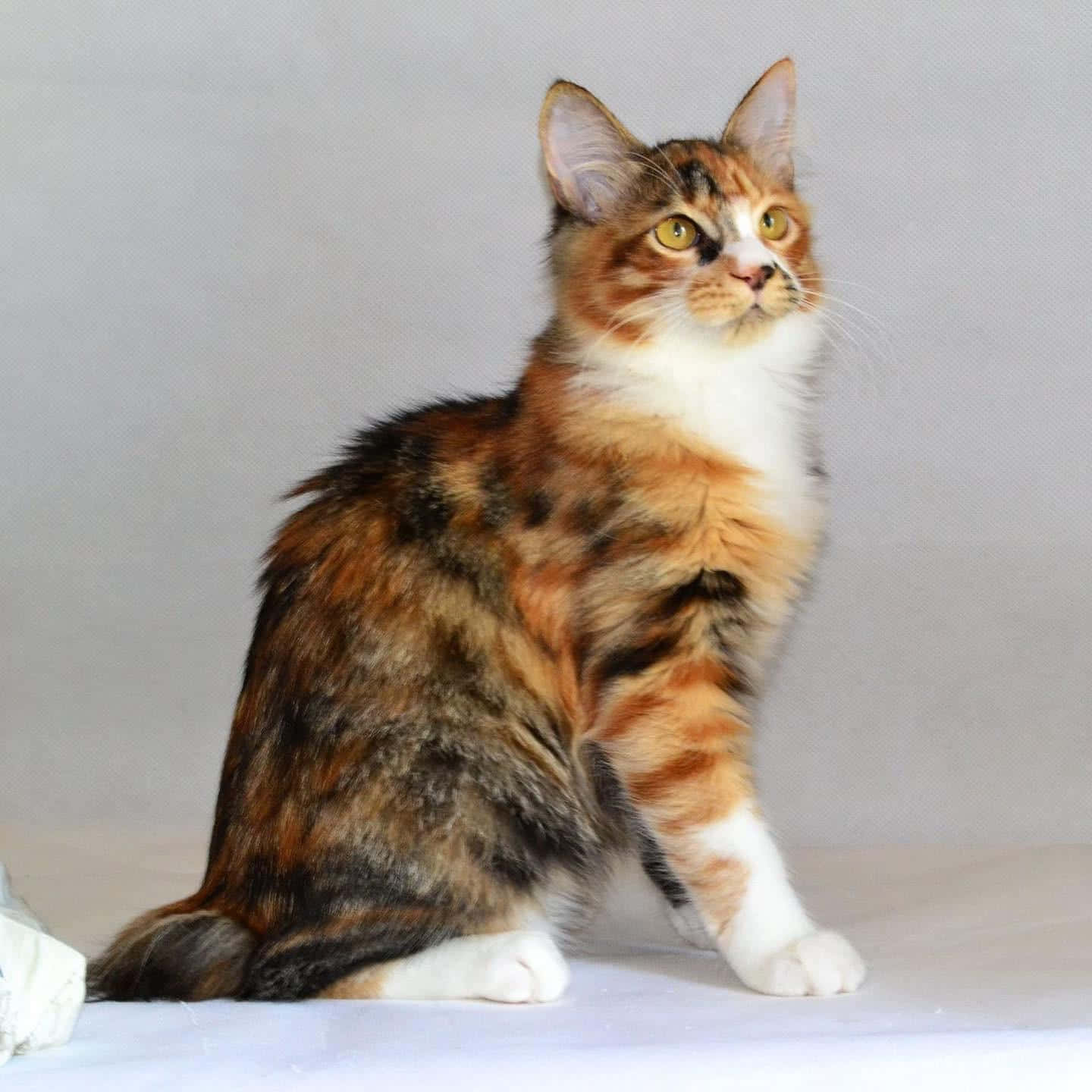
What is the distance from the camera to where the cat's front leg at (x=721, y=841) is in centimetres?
228

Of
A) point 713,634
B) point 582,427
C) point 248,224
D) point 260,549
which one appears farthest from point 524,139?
point 713,634

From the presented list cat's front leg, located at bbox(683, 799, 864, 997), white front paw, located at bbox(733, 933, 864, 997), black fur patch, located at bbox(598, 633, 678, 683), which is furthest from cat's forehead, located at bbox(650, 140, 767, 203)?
white front paw, located at bbox(733, 933, 864, 997)

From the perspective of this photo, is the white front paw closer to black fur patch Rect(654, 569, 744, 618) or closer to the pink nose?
black fur patch Rect(654, 569, 744, 618)

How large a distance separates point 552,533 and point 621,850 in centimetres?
52

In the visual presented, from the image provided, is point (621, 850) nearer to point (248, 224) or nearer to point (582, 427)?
point (582, 427)

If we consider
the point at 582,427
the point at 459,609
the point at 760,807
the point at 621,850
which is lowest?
the point at 621,850

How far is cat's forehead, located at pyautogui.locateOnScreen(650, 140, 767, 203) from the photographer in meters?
2.68

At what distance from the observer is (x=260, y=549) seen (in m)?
3.79

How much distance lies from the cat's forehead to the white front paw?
116 centimetres

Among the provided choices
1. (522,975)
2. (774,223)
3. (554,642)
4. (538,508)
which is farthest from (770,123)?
(522,975)

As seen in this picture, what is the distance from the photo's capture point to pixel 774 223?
2742 mm

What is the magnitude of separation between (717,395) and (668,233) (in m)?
0.27

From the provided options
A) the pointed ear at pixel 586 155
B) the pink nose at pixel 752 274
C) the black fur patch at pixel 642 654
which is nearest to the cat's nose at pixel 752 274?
the pink nose at pixel 752 274

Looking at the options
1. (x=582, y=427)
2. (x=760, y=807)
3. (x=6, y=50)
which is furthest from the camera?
(x=6, y=50)
